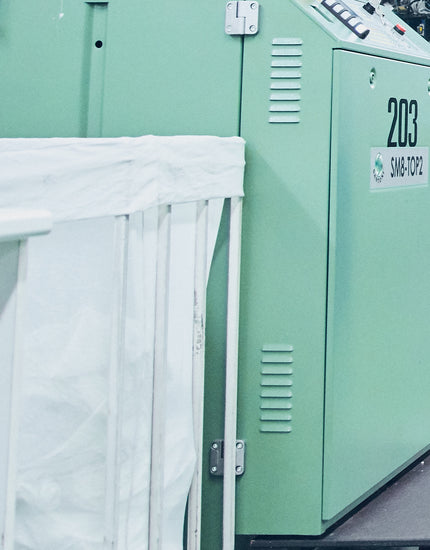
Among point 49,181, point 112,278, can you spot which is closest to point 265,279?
point 112,278

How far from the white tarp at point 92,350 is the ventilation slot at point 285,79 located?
0.39m

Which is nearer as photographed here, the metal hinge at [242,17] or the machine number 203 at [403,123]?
the metal hinge at [242,17]

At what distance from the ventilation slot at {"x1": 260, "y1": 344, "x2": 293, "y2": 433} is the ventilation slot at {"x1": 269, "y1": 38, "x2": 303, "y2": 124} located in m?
0.46

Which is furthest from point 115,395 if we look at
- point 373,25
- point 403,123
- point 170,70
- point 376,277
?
point 373,25

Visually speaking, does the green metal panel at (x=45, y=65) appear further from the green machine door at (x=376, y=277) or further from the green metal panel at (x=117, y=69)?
the green machine door at (x=376, y=277)

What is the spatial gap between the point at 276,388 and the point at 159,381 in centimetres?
46

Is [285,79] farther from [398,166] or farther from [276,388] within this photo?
[276,388]

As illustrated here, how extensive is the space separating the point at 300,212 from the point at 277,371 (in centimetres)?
32

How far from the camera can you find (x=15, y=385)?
877mm

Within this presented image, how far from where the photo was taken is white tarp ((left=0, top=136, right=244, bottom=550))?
4.31ft

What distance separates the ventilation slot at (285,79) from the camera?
6.15 ft

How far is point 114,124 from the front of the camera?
195 cm

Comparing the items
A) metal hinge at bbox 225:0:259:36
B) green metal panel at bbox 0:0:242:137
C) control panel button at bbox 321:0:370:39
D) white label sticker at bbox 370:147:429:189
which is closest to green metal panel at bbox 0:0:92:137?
green metal panel at bbox 0:0:242:137

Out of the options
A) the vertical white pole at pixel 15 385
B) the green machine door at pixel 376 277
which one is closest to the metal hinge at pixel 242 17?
the green machine door at pixel 376 277
